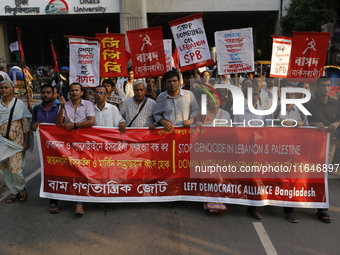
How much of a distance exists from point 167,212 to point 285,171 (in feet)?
5.30

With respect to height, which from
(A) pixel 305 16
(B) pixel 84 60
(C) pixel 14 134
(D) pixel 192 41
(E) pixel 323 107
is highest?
(A) pixel 305 16

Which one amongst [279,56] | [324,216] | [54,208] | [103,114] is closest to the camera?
[324,216]

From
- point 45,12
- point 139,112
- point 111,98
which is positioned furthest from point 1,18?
point 139,112

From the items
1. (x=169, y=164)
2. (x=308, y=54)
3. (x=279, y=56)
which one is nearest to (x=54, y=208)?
(x=169, y=164)

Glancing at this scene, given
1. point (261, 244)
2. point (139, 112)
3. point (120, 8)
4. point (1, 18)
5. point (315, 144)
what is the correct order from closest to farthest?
point (261, 244), point (315, 144), point (139, 112), point (120, 8), point (1, 18)

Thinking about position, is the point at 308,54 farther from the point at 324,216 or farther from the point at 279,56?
the point at 324,216

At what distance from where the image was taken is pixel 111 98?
6.11 metres

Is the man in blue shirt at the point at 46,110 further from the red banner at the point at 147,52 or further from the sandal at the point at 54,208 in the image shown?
the red banner at the point at 147,52

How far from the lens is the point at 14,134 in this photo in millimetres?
4820

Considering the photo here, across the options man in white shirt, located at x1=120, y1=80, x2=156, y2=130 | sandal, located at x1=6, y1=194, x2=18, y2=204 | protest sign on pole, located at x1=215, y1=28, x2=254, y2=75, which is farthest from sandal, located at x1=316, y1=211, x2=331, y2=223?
sandal, located at x1=6, y1=194, x2=18, y2=204

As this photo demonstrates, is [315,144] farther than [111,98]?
No

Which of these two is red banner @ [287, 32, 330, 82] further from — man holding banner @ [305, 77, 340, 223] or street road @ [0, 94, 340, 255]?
street road @ [0, 94, 340, 255]

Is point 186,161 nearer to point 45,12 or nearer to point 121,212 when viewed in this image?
point 121,212

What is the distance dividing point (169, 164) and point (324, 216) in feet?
6.68
